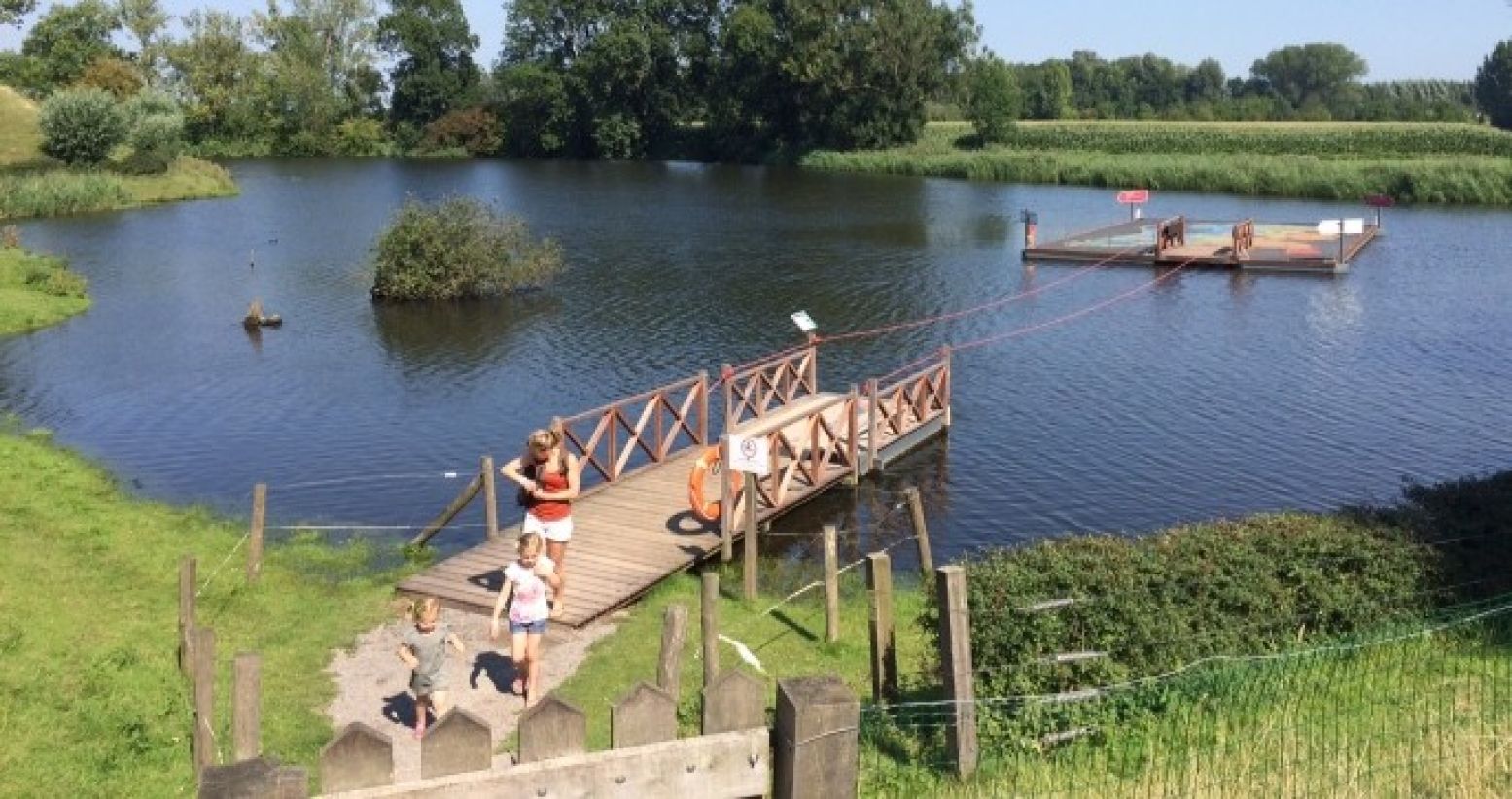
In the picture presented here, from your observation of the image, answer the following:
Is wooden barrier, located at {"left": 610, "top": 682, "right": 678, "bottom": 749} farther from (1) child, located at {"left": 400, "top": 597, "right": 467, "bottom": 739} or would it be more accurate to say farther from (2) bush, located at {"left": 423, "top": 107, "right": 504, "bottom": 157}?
(2) bush, located at {"left": 423, "top": 107, "right": 504, "bottom": 157}

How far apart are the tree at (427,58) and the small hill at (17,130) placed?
37665mm

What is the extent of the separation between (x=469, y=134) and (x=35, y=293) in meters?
75.6

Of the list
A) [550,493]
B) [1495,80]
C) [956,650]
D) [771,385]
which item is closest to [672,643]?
[956,650]

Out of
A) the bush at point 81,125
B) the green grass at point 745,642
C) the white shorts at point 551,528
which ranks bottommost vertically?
the green grass at point 745,642

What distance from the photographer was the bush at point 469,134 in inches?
4424

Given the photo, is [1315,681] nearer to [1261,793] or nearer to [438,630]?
[1261,793]

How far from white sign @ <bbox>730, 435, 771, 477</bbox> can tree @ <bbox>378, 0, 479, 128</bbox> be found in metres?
107

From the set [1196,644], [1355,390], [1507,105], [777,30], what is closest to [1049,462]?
[1355,390]

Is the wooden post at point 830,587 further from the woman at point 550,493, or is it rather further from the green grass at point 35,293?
the green grass at point 35,293

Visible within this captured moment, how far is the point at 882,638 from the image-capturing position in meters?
11.3

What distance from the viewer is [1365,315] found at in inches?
1465

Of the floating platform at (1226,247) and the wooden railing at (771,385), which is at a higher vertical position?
the floating platform at (1226,247)

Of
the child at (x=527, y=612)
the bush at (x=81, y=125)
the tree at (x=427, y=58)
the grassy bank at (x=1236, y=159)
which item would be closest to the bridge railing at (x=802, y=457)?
the child at (x=527, y=612)

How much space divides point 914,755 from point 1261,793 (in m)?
2.12
